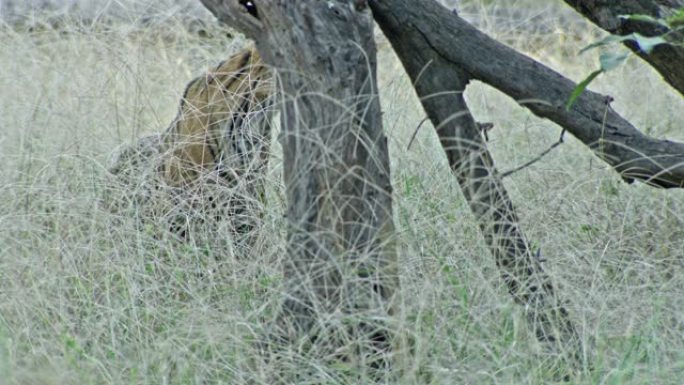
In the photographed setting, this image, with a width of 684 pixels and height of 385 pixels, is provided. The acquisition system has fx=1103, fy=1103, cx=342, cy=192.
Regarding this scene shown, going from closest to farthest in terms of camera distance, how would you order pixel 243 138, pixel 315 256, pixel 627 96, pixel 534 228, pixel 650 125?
pixel 315 256, pixel 534 228, pixel 243 138, pixel 650 125, pixel 627 96

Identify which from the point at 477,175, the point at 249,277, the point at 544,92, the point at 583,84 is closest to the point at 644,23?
the point at 544,92

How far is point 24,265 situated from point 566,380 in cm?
147

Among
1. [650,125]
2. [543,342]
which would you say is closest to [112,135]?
[543,342]

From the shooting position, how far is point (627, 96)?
5.55 meters

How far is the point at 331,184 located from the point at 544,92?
0.69m

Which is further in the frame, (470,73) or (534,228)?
(534,228)

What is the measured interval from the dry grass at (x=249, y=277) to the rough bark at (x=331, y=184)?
0.35ft

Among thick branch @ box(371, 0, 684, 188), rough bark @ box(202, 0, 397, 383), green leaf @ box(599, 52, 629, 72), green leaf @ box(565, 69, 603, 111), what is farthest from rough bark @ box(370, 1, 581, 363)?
green leaf @ box(599, 52, 629, 72)

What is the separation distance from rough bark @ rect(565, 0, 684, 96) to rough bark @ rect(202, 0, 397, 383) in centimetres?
67

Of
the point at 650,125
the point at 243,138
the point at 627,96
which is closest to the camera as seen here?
the point at 243,138

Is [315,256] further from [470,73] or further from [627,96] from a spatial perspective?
[627,96]

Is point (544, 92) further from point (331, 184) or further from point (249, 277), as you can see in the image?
point (249, 277)

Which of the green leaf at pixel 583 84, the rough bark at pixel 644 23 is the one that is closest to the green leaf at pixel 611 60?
the green leaf at pixel 583 84

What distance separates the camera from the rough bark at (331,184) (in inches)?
101
